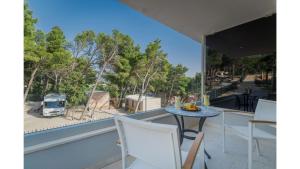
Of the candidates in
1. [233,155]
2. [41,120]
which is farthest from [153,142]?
[233,155]

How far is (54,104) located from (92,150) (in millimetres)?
709

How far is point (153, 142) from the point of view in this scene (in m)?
1.25

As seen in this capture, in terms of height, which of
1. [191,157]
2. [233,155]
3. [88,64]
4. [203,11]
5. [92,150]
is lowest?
[233,155]

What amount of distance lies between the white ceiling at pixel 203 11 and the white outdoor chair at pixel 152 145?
2253 millimetres

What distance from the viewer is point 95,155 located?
2184 mm

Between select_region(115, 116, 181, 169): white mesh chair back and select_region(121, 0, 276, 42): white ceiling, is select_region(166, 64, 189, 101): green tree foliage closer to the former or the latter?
select_region(121, 0, 276, 42): white ceiling

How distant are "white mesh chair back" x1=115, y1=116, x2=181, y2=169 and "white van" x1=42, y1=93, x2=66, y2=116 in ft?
3.38

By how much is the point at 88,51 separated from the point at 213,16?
8.04ft

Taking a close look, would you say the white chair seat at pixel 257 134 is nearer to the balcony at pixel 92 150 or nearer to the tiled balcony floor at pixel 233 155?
the balcony at pixel 92 150

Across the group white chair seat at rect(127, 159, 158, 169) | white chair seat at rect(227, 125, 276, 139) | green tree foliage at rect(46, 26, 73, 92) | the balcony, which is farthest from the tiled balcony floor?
green tree foliage at rect(46, 26, 73, 92)

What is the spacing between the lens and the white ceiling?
2.91m

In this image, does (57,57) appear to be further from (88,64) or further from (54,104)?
(54,104)

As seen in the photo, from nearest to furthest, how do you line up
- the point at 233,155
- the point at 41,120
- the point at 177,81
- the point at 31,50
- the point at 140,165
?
the point at 140,165 < the point at 31,50 < the point at 41,120 < the point at 233,155 < the point at 177,81
